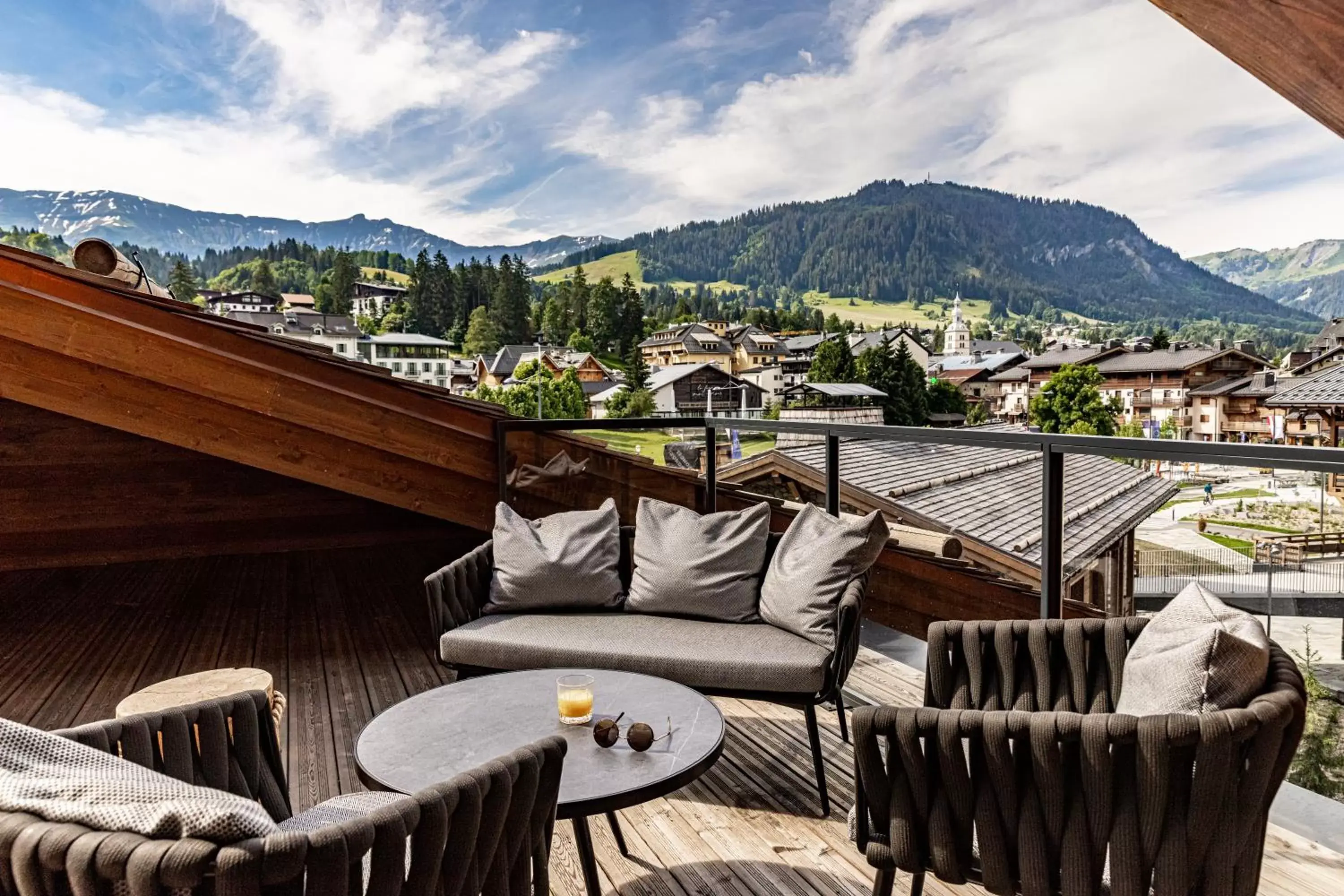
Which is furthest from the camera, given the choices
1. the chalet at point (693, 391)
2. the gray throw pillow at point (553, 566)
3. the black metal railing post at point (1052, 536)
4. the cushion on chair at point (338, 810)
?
the chalet at point (693, 391)

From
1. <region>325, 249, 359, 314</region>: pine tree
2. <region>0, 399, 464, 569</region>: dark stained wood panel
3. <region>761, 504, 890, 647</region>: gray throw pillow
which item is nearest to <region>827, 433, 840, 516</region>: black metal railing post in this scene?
<region>761, 504, 890, 647</region>: gray throw pillow

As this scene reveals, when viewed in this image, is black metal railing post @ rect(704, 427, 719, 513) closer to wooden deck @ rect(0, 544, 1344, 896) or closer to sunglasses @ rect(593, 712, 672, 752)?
wooden deck @ rect(0, 544, 1344, 896)

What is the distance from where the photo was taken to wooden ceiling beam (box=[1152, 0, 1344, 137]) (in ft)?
4.18

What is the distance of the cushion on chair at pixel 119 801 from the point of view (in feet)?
3.28

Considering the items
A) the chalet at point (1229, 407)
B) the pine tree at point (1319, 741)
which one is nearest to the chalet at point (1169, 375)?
the chalet at point (1229, 407)

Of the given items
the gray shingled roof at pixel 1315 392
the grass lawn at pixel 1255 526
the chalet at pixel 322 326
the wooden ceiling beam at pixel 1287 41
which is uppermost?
the chalet at pixel 322 326

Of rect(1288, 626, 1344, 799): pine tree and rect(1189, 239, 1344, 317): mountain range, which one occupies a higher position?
rect(1189, 239, 1344, 317): mountain range

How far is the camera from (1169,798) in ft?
4.48

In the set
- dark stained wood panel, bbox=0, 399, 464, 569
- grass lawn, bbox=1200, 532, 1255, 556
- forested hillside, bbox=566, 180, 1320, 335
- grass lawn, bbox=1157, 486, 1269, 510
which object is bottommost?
dark stained wood panel, bbox=0, 399, 464, 569

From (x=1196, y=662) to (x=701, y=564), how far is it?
1.86 metres

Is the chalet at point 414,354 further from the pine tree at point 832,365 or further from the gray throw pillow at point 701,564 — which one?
the gray throw pillow at point 701,564

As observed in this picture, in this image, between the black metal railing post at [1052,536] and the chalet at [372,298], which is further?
the chalet at [372,298]

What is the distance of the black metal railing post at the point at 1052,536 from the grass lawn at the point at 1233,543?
52cm

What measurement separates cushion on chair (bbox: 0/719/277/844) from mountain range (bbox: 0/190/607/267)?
1214 inches
